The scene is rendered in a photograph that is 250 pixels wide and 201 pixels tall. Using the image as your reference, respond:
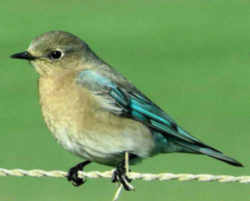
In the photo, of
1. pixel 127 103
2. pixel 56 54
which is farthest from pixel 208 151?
pixel 56 54

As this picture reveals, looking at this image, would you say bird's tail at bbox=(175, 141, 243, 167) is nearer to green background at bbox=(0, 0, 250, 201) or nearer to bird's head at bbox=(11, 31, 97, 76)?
bird's head at bbox=(11, 31, 97, 76)

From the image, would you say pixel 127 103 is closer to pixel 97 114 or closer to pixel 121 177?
pixel 97 114

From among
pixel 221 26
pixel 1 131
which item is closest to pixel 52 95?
pixel 1 131

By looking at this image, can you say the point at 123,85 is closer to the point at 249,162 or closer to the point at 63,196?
the point at 63,196

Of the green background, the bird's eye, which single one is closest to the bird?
the bird's eye

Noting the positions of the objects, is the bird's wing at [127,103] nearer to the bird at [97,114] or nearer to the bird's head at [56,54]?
the bird at [97,114]

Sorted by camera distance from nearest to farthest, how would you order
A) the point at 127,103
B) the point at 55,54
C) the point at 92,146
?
the point at 92,146, the point at 127,103, the point at 55,54

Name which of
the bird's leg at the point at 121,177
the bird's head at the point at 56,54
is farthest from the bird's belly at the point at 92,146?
the bird's head at the point at 56,54
